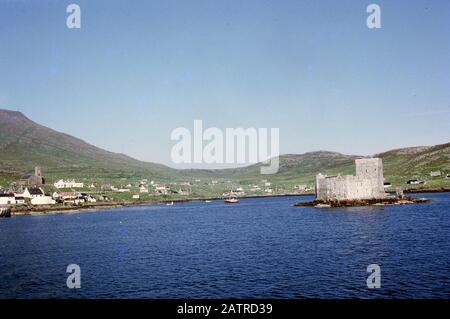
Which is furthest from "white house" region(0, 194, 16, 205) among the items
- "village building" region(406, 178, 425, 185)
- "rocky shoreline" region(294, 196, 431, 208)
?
"village building" region(406, 178, 425, 185)

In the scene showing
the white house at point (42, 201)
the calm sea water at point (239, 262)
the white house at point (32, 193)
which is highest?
the white house at point (32, 193)

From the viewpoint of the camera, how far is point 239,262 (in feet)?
135

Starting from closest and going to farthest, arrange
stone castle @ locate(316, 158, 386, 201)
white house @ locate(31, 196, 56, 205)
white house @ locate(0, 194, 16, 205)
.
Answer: stone castle @ locate(316, 158, 386, 201), white house @ locate(0, 194, 16, 205), white house @ locate(31, 196, 56, 205)

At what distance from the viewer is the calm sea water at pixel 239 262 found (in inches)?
1198

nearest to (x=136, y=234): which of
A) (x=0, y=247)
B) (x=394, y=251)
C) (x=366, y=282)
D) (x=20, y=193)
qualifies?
(x=0, y=247)

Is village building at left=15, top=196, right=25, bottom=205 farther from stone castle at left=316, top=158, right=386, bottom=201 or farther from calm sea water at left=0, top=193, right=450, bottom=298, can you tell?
stone castle at left=316, top=158, right=386, bottom=201

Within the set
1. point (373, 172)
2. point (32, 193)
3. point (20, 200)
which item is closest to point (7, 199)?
point (20, 200)

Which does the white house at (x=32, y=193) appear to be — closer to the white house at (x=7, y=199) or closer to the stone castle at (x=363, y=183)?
the white house at (x=7, y=199)

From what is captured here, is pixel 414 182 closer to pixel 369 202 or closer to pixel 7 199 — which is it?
pixel 369 202

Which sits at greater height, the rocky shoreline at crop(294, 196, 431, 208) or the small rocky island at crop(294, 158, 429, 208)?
the small rocky island at crop(294, 158, 429, 208)

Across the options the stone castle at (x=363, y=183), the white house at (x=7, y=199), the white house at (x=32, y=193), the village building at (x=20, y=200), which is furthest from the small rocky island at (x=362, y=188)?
the white house at (x=7, y=199)

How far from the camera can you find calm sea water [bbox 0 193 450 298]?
99.8 ft
